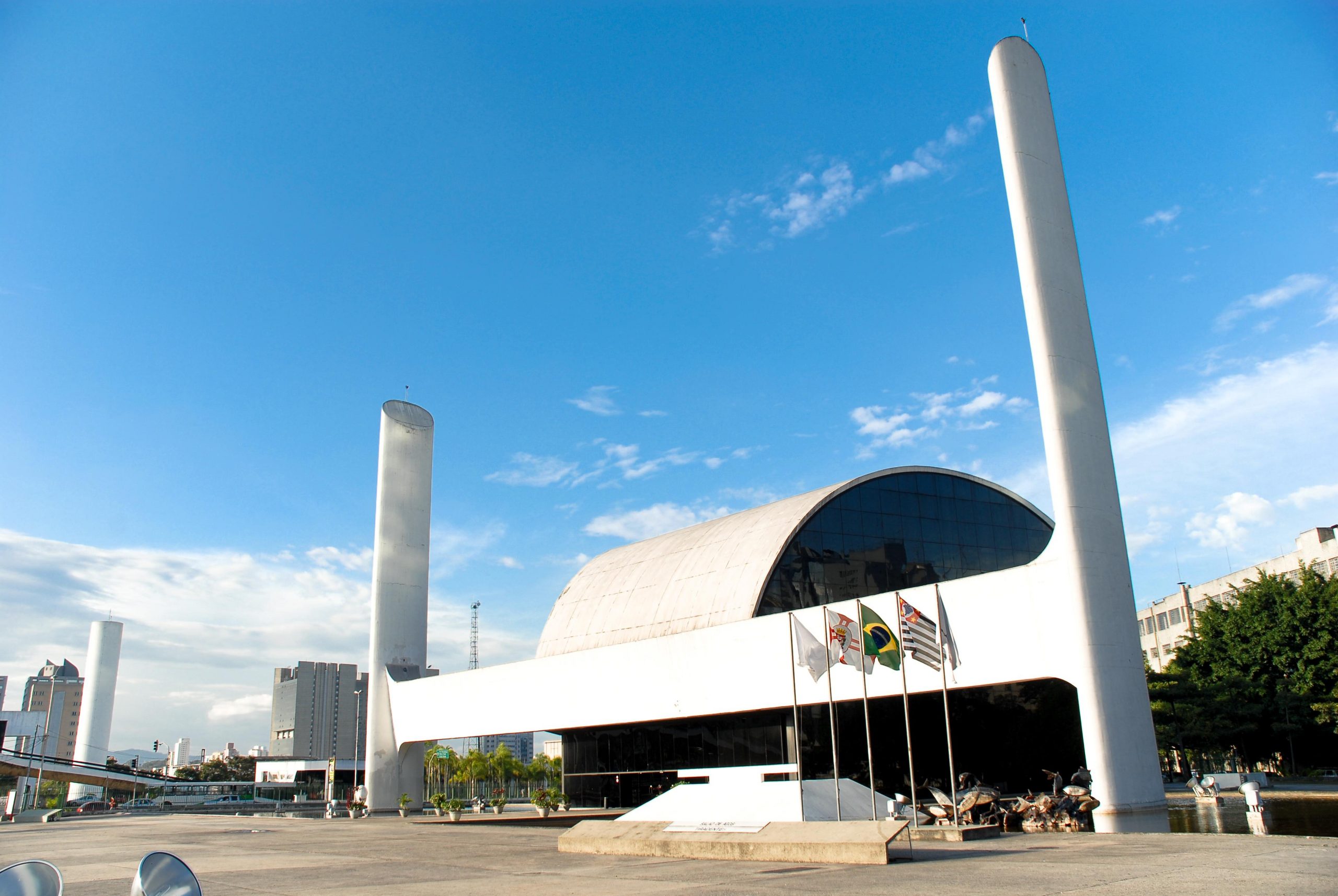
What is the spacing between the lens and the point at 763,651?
3102cm

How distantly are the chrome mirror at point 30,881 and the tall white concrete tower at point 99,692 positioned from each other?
141 m

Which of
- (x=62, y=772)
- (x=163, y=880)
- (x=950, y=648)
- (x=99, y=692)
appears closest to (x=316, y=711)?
(x=99, y=692)

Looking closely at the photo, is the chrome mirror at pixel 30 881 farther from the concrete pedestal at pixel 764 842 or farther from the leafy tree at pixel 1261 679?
the leafy tree at pixel 1261 679

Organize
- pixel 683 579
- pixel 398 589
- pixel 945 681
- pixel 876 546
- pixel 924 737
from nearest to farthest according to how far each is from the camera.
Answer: pixel 945 681 < pixel 924 737 < pixel 876 546 < pixel 683 579 < pixel 398 589

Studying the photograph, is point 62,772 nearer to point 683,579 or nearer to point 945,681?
point 683,579

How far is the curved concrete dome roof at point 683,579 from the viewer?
1452 inches

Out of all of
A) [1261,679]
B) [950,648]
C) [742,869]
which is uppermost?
[950,648]

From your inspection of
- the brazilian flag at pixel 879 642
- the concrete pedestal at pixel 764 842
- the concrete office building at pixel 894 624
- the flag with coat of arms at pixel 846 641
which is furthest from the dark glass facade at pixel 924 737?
the concrete pedestal at pixel 764 842

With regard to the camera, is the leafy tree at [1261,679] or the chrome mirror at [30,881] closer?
the chrome mirror at [30,881]

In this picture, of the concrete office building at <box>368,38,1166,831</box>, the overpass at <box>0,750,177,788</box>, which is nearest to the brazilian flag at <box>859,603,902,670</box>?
the concrete office building at <box>368,38,1166,831</box>

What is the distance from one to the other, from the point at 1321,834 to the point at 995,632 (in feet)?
26.1

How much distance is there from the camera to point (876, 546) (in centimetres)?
3650

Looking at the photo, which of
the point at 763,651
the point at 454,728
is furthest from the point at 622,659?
the point at 454,728

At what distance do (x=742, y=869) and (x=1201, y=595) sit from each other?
7515cm
